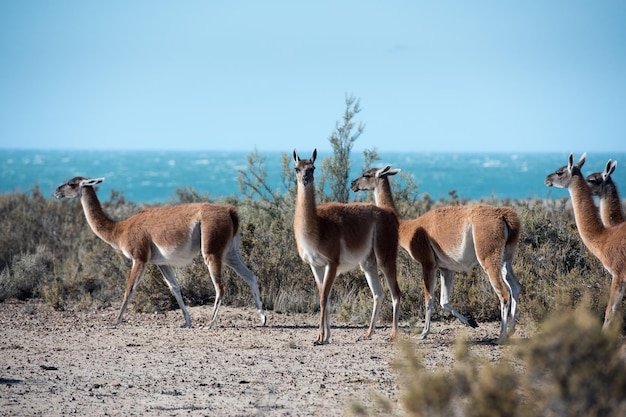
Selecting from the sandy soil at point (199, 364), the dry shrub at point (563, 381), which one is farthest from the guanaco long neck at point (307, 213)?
the dry shrub at point (563, 381)

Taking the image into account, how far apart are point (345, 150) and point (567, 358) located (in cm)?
1365

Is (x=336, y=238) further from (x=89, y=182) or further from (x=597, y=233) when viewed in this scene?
(x=89, y=182)

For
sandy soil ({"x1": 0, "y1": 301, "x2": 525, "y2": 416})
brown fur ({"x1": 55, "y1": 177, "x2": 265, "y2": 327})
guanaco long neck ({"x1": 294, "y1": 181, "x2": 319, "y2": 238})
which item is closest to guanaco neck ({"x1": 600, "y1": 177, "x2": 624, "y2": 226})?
sandy soil ({"x1": 0, "y1": 301, "x2": 525, "y2": 416})

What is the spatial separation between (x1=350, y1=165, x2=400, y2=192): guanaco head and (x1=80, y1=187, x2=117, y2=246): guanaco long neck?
366cm

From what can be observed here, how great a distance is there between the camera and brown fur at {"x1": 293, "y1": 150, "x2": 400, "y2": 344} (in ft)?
32.3

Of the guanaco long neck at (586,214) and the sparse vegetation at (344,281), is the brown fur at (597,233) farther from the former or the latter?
the sparse vegetation at (344,281)

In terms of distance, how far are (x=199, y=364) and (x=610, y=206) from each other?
5499 mm

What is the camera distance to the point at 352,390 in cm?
765

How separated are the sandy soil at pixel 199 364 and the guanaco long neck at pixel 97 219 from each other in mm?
1241

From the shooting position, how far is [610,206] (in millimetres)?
10453

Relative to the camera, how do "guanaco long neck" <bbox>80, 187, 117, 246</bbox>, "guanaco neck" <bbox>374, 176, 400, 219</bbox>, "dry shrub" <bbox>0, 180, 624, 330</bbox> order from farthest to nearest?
1. "guanaco long neck" <bbox>80, 187, 117, 246</bbox>
2. "guanaco neck" <bbox>374, 176, 400, 219</bbox>
3. "dry shrub" <bbox>0, 180, 624, 330</bbox>

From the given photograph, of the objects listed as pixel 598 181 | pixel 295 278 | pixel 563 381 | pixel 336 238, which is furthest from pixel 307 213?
pixel 563 381

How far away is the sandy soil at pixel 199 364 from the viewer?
7.18 m

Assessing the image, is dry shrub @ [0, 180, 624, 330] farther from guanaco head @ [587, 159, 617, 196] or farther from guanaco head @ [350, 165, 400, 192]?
guanaco head @ [350, 165, 400, 192]
